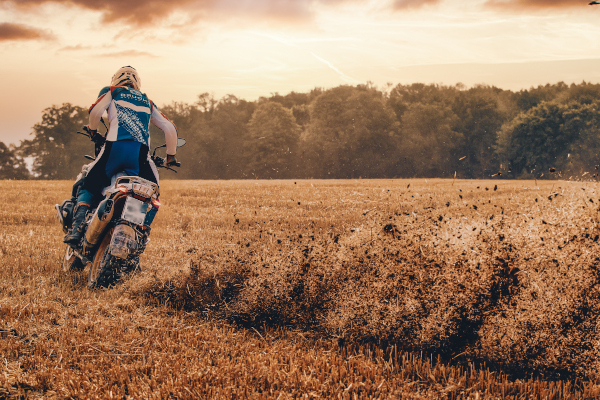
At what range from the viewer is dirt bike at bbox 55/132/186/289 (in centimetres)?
466

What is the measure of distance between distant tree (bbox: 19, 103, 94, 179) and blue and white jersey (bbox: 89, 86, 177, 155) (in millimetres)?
59668

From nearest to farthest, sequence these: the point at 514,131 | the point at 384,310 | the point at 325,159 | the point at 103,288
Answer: the point at 384,310 < the point at 103,288 < the point at 514,131 < the point at 325,159

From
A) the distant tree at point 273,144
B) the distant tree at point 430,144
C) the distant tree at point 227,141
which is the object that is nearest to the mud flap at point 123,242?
the distant tree at point 273,144

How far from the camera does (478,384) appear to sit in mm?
3201

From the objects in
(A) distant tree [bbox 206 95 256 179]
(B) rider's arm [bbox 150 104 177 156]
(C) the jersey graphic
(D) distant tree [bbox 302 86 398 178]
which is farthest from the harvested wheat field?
(A) distant tree [bbox 206 95 256 179]

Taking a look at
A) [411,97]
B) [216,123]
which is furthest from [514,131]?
[216,123]

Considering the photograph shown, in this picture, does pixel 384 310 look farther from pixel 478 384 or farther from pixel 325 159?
pixel 325 159

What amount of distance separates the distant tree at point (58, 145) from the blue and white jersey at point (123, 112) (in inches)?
2349

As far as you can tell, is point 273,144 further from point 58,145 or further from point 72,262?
point 72,262

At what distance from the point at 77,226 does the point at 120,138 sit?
120 centimetres

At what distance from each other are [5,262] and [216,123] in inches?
2513

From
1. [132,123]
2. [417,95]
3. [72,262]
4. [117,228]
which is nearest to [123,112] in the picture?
[132,123]

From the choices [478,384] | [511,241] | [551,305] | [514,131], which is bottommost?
[478,384]

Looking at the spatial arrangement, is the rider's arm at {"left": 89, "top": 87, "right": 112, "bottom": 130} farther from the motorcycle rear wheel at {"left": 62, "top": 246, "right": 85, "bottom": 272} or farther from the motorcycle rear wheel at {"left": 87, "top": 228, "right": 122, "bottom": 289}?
the motorcycle rear wheel at {"left": 62, "top": 246, "right": 85, "bottom": 272}
